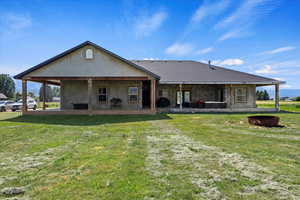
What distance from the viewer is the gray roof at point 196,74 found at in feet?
50.8

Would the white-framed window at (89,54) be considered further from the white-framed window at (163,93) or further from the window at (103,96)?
the white-framed window at (163,93)

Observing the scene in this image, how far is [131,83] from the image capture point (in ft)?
51.8

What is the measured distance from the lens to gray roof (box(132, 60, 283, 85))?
1547 cm

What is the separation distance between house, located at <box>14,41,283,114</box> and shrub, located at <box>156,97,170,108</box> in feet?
1.70

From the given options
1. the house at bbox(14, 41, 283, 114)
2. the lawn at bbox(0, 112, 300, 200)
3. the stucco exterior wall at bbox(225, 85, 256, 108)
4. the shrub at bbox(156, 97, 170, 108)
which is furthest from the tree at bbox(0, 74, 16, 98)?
the stucco exterior wall at bbox(225, 85, 256, 108)

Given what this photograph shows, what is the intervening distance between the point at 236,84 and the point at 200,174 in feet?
48.4

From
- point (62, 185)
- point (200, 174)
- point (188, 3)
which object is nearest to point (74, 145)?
point (62, 185)

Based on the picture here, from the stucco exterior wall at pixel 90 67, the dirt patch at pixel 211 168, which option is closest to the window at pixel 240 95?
the stucco exterior wall at pixel 90 67

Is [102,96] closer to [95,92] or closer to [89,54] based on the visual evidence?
[95,92]

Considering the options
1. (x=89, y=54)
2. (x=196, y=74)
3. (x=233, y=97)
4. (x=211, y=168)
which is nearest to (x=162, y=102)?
(x=196, y=74)

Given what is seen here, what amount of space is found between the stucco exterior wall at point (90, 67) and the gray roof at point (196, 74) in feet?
12.8

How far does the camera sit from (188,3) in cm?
1258

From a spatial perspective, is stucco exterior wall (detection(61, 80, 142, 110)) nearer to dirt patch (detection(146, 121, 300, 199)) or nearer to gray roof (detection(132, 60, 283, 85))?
gray roof (detection(132, 60, 283, 85))

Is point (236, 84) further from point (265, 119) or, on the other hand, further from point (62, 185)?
point (62, 185)
